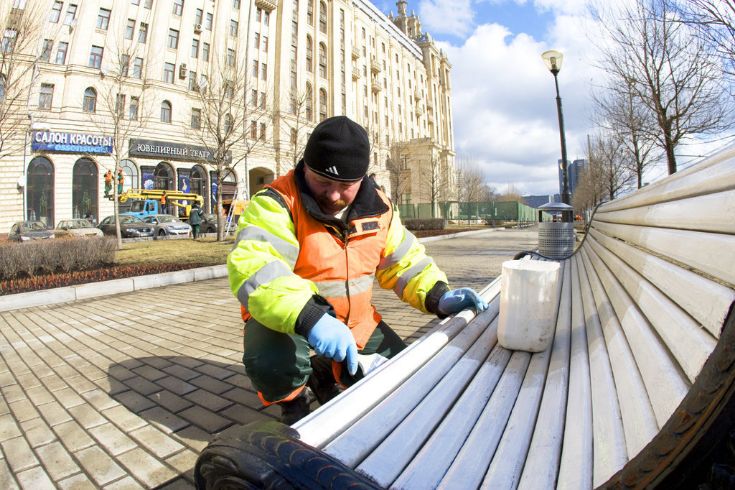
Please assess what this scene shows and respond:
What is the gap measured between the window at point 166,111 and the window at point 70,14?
22.8ft

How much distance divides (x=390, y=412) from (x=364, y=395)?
2.9 inches

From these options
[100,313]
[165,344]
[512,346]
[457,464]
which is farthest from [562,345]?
[100,313]

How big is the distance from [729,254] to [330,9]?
4953cm

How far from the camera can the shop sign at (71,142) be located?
79.0 ft

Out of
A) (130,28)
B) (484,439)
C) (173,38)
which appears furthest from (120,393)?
(173,38)

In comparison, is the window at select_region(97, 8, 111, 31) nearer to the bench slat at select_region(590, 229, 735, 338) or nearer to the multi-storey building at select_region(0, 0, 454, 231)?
the multi-storey building at select_region(0, 0, 454, 231)

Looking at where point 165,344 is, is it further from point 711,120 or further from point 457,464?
point 711,120

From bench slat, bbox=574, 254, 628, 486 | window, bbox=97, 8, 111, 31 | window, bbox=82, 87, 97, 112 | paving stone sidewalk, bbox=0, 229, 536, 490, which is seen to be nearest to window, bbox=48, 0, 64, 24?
window, bbox=97, 8, 111, 31

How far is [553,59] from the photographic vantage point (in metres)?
10.4

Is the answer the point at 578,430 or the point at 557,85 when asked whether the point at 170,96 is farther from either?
the point at 578,430

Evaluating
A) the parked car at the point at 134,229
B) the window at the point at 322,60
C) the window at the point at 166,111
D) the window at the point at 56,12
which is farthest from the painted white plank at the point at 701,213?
the window at the point at 322,60

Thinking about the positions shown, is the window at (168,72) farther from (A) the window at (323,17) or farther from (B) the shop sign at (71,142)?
(A) the window at (323,17)

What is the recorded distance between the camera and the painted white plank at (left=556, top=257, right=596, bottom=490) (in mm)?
735

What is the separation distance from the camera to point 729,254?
2.31 ft
